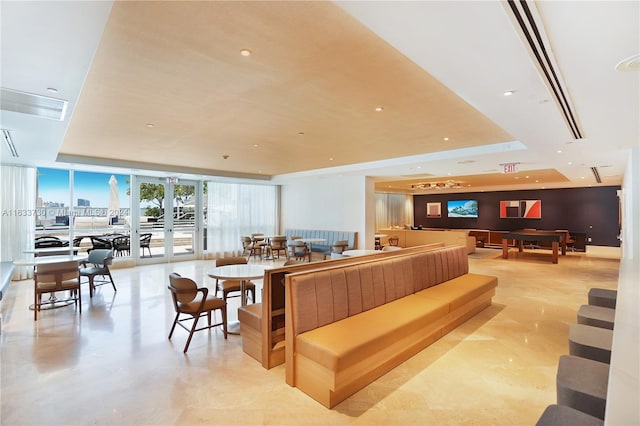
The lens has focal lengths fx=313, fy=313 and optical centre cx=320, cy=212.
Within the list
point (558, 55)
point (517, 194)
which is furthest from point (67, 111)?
point (517, 194)

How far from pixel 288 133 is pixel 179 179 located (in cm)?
622

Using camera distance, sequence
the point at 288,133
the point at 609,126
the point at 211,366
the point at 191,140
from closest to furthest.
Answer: the point at 211,366
the point at 609,126
the point at 288,133
the point at 191,140

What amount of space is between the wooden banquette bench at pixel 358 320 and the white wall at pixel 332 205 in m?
5.11

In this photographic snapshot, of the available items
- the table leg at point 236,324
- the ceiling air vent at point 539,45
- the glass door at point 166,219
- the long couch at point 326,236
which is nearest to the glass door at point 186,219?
the glass door at point 166,219

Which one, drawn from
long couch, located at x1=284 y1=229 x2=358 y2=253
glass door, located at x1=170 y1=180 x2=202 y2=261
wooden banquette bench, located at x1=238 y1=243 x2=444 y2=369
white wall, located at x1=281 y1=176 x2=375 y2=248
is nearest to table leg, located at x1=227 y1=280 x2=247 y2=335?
wooden banquette bench, located at x1=238 y1=243 x2=444 y2=369

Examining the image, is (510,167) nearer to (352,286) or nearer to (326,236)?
(326,236)

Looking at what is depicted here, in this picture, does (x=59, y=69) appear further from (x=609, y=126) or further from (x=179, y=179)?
(x=179, y=179)

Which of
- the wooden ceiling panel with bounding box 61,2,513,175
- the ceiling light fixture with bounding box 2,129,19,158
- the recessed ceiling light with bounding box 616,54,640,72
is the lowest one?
the recessed ceiling light with bounding box 616,54,640,72

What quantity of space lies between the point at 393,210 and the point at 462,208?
3394mm

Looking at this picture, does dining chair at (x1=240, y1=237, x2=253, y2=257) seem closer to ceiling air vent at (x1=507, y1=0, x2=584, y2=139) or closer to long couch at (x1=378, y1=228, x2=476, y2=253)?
long couch at (x1=378, y1=228, x2=476, y2=253)

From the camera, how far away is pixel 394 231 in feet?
42.0

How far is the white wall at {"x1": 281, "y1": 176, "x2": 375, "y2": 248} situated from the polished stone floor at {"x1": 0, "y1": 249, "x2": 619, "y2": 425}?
4998mm

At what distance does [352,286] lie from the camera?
3.29 m

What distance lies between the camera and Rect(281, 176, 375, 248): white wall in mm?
9445
